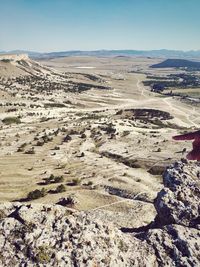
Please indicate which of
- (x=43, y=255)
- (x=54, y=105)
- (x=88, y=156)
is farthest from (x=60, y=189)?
(x=54, y=105)

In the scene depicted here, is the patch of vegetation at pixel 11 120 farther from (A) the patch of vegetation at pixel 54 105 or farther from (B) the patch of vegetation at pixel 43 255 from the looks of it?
(B) the patch of vegetation at pixel 43 255

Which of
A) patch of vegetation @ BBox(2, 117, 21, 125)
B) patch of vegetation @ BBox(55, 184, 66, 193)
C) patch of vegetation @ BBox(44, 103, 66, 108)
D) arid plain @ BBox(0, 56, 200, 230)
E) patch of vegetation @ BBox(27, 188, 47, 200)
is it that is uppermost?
patch of vegetation @ BBox(27, 188, 47, 200)

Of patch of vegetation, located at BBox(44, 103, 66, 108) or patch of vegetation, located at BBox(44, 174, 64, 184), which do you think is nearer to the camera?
patch of vegetation, located at BBox(44, 174, 64, 184)

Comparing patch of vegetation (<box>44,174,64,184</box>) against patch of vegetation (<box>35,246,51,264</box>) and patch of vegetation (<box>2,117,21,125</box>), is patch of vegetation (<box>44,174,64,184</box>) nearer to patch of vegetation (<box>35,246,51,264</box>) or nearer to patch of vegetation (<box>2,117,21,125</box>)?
patch of vegetation (<box>35,246,51,264</box>)

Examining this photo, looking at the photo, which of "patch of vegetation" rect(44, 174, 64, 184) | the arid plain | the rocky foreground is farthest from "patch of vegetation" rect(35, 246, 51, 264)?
"patch of vegetation" rect(44, 174, 64, 184)

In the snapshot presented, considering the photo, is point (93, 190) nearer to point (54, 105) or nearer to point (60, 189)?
point (60, 189)

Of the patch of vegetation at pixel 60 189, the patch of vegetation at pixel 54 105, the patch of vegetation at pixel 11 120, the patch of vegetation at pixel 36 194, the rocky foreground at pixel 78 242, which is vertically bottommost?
→ the patch of vegetation at pixel 54 105

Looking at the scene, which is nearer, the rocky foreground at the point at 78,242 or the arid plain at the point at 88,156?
the rocky foreground at the point at 78,242

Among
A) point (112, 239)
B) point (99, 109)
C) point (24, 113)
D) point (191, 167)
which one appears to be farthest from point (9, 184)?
point (99, 109)

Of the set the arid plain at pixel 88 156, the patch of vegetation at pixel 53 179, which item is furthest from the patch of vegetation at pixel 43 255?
the patch of vegetation at pixel 53 179

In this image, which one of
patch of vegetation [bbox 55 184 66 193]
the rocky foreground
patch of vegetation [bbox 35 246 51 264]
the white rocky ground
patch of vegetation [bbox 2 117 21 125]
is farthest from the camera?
patch of vegetation [bbox 2 117 21 125]
